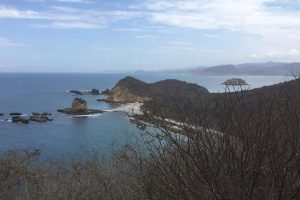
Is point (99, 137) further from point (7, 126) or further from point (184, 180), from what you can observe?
point (184, 180)

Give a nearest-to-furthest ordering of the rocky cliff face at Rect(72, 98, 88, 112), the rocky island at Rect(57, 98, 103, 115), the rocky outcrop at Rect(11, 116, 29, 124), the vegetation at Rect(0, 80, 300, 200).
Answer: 1. the vegetation at Rect(0, 80, 300, 200)
2. the rocky outcrop at Rect(11, 116, 29, 124)
3. the rocky island at Rect(57, 98, 103, 115)
4. the rocky cliff face at Rect(72, 98, 88, 112)

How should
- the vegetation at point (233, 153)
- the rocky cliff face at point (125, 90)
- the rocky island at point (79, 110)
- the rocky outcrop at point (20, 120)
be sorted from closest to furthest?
1. the vegetation at point (233, 153)
2. the rocky outcrop at point (20, 120)
3. the rocky island at point (79, 110)
4. the rocky cliff face at point (125, 90)

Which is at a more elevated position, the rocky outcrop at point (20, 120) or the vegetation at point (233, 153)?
the vegetation at point (233, 153)

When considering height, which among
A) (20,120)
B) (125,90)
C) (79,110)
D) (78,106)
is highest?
(125,90)

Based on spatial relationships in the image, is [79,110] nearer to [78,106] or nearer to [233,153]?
[78,106]

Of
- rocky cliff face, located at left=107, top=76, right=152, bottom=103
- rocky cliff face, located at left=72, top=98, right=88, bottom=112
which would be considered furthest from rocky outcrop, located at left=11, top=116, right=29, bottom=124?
rocky cliff face, located at left=107, top=76, right=152, bottom=103

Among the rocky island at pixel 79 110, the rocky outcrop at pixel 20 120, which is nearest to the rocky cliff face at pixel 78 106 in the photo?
the rocky island at pixel 79 110

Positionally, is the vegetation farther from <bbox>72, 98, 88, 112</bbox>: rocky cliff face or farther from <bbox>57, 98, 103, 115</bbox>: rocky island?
<bbox>72, 98, 88, 112</bbox>: rocky cliff face

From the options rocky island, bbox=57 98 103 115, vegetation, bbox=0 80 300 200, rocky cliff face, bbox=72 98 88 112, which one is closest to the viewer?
vegetation, bbox=0 80 300 200

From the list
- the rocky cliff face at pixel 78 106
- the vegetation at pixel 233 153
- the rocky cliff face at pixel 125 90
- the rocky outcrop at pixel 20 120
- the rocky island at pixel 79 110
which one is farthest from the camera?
the rocky cliff face at pixel 125 90

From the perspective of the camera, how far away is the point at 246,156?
164 inches

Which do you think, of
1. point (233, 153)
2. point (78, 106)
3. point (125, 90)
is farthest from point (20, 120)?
point (233, 153)

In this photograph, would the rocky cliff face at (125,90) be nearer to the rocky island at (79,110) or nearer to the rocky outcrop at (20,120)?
the rocky island at (79,110)

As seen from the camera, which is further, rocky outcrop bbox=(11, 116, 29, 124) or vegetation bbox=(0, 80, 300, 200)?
rocky outcrop bbox=(11, 116, 29, 124)
